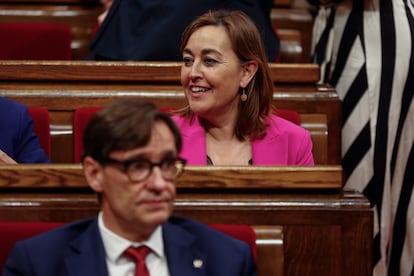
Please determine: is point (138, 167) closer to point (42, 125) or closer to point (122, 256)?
point (122, 256)

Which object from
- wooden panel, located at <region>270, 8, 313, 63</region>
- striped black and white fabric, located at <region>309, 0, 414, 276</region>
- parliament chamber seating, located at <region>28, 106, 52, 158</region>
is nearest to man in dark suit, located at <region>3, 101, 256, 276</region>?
parliament chamber seating, located at <region>28, 106, 52, 158</region>

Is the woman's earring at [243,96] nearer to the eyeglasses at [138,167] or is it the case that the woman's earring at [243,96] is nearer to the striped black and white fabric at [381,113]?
the striped black and white fabric at [381,113]

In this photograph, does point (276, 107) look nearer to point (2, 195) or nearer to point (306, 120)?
point (306, 120)

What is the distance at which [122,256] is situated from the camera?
31.7 inches

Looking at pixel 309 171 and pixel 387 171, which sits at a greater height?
pixel 309 171

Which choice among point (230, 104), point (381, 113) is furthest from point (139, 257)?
point (381, 113)

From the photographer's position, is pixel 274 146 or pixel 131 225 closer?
pixel 131 225

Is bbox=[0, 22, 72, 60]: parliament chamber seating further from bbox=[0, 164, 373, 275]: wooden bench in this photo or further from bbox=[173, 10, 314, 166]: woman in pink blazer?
bbox=[0, 164, 373, 275]: wooden bench

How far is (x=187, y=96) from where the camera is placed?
1.27 m

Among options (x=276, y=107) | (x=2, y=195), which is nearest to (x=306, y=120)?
(x=276, y=107)

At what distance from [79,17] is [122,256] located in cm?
106

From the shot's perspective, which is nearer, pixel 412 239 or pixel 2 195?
pixel 2 195

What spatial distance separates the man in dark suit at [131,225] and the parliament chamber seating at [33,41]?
83cm

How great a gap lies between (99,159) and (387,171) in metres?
0.79
